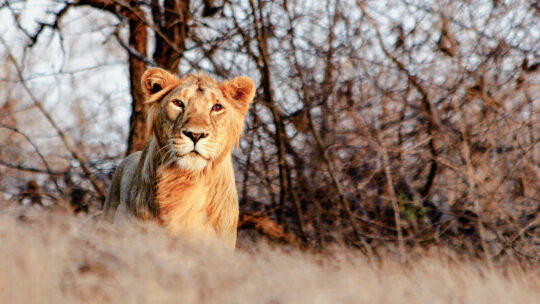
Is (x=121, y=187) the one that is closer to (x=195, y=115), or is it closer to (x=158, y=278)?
(x=195, y=115)

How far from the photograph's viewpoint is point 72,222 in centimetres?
332

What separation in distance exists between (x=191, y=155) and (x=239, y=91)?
86 cm

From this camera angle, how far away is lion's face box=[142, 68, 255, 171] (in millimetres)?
4320

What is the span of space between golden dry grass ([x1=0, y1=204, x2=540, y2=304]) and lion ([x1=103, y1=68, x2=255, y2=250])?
3.51 ft

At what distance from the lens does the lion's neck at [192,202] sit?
181 inches

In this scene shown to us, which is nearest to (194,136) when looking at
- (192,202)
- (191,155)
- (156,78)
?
(191,155)

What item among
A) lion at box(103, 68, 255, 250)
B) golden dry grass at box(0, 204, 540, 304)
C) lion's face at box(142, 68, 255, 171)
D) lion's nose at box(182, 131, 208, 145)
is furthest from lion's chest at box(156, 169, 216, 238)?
golden dry grass at box(0, 204, 540, 304)

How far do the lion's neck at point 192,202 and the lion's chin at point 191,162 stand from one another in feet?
0.92

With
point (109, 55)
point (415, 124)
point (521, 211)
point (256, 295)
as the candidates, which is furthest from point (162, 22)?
point (256, 295)

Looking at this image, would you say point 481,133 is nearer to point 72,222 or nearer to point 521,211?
point 521,211

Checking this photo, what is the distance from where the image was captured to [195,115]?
4.43m

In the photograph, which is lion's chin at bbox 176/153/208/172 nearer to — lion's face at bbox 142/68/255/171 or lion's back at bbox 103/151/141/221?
lion's face at bbox 142/68/255/171

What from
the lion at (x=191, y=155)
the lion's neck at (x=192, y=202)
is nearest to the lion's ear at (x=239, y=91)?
the lion at (x=191, y=155)

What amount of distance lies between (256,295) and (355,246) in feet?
15.9
